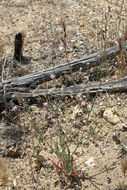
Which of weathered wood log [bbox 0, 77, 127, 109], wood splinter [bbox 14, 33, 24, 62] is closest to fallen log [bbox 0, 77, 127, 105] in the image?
weathered wood log [bbox 0, 77, 127, 109]

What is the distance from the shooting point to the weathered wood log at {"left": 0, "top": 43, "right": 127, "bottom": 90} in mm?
3346

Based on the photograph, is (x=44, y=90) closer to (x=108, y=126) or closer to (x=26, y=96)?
(x=26, y=96)

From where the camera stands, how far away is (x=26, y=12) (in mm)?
5324

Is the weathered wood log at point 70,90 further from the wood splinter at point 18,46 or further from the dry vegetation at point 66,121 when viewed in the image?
the wood splinter at point 18,46

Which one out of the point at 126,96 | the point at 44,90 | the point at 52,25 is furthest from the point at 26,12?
the point at 126,96

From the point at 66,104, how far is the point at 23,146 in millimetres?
741

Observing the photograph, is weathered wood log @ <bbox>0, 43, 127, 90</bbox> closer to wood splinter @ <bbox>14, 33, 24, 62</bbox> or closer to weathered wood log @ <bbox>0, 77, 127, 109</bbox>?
weathered wood log @ <bbox>0, 77, 127, 109</bbox>

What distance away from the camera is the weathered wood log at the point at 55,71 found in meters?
3.35

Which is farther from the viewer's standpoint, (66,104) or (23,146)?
(66,104)

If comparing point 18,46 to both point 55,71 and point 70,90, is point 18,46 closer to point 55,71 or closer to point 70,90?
point 55,71

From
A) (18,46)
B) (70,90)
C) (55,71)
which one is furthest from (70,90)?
(18,46)

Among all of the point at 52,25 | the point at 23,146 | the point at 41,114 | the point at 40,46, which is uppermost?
the point at 52,25

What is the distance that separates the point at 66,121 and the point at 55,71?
65 cm

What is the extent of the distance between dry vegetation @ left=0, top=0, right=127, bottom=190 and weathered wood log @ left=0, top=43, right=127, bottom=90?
103mm
